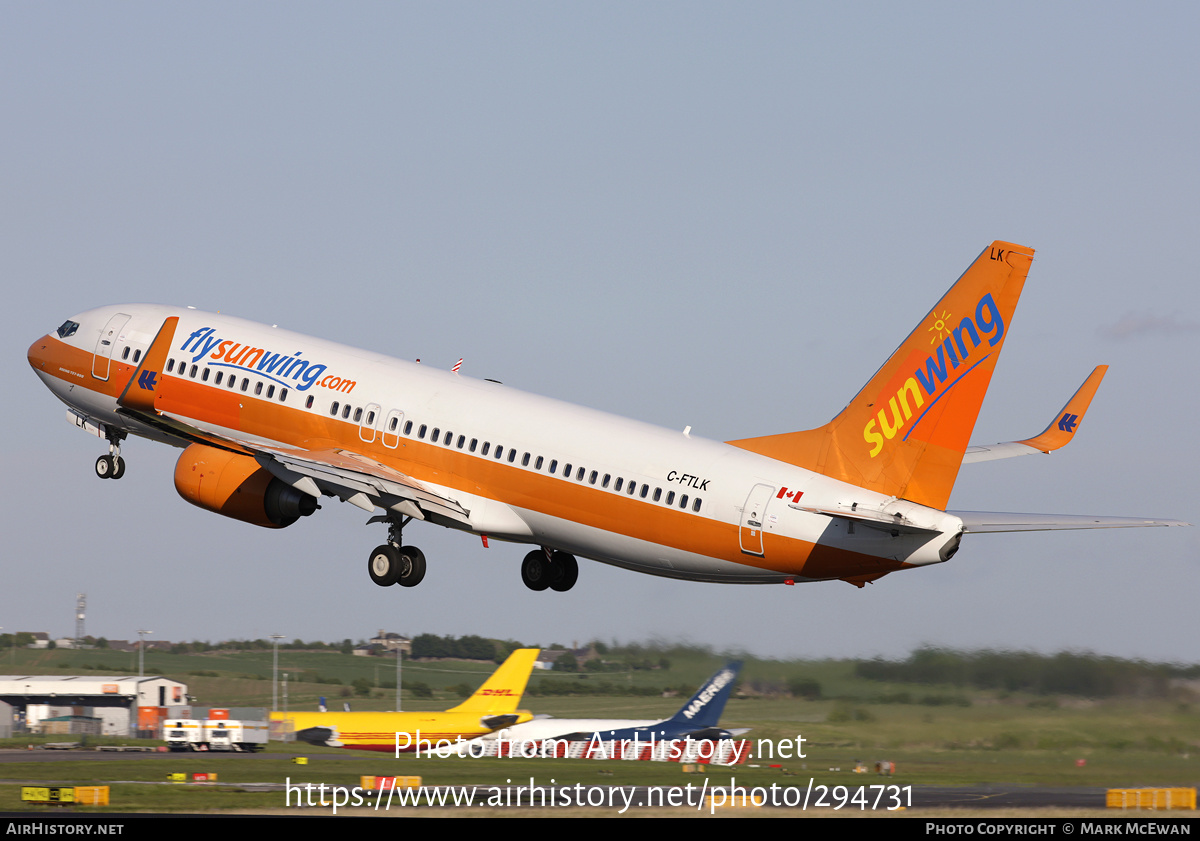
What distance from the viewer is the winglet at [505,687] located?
50.2 metres

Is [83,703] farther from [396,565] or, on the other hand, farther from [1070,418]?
[1070,418]

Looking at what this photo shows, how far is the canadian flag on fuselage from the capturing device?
29.6m

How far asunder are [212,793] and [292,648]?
20.9m

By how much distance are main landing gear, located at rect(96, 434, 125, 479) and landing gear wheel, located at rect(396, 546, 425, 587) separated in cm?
1208

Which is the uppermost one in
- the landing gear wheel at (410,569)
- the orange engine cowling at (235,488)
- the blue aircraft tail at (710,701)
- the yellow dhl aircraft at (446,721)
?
the orange engine cowling at (235,488)

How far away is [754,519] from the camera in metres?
31.5

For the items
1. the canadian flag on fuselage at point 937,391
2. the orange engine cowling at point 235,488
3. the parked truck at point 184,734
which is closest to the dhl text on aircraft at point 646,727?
the canadian flag on fuselage at point 937,391

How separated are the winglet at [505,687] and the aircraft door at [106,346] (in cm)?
1716

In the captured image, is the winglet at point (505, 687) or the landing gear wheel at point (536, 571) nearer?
the landing gear wheel at point (536, 571)

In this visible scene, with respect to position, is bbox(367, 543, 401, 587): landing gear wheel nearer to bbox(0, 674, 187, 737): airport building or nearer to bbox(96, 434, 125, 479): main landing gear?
bbox(96, 434, 125, 479): main landing gear

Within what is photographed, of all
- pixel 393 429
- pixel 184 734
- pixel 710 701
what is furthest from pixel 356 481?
pixel 184 734

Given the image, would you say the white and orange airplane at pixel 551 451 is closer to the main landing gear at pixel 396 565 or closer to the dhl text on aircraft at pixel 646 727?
the main landing gear at pixel 396 565
